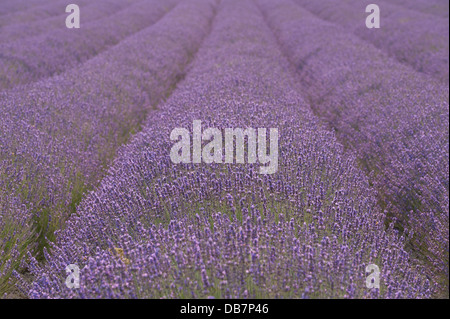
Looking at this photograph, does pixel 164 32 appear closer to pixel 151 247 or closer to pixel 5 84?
pixel 5 84

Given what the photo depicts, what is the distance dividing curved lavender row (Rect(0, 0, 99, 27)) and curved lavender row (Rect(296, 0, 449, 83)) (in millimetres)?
7954

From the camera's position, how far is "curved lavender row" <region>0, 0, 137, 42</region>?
8.68 m

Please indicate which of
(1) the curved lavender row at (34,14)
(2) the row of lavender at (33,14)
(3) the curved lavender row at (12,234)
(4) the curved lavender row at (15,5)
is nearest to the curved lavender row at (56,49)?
(1) the curved lavender row at (34,14)

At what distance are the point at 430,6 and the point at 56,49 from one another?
475 inches

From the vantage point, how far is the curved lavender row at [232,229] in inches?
70.6

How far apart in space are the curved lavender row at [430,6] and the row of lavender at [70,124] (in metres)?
9.58

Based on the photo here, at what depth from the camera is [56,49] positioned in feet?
24.5

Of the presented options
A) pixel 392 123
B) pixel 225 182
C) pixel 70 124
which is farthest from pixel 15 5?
pixel 225 182

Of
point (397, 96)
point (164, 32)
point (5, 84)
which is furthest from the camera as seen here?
point (164, 32)

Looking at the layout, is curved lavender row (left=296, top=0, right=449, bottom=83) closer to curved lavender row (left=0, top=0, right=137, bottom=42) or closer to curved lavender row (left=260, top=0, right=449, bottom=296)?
curved lavender row (left=260, top=0, right=449, bottom=296)

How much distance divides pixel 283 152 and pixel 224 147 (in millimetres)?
431

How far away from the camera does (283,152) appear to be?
2.91 metres
